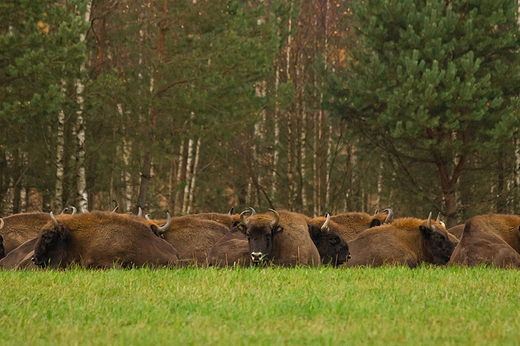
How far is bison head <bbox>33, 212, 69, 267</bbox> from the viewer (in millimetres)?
10820

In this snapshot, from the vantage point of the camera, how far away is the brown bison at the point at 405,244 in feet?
40.0

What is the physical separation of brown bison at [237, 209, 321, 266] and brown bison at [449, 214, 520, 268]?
96.8 inches

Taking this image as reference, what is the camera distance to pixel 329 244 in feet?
43.6

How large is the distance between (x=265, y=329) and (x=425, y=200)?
2158 centimetres

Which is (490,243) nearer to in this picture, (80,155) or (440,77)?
(440,77)

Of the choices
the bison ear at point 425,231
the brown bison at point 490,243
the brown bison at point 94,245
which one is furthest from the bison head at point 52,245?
the brown bison at point 490,243

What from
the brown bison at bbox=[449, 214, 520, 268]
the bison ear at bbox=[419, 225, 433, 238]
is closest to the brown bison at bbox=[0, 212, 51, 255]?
the bison ear at bbox=[419, 225, 433, 238]

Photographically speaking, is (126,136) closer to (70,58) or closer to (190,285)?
(70,58)

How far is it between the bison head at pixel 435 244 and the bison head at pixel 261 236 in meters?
2.60

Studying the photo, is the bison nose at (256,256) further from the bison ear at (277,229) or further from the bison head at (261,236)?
the bison ear at (277,229)

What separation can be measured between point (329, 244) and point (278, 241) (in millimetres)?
1468

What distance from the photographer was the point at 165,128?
2562cm

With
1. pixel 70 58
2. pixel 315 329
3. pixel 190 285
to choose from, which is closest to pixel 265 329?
pixel 315 329

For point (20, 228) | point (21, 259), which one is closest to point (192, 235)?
point (21, 259)
